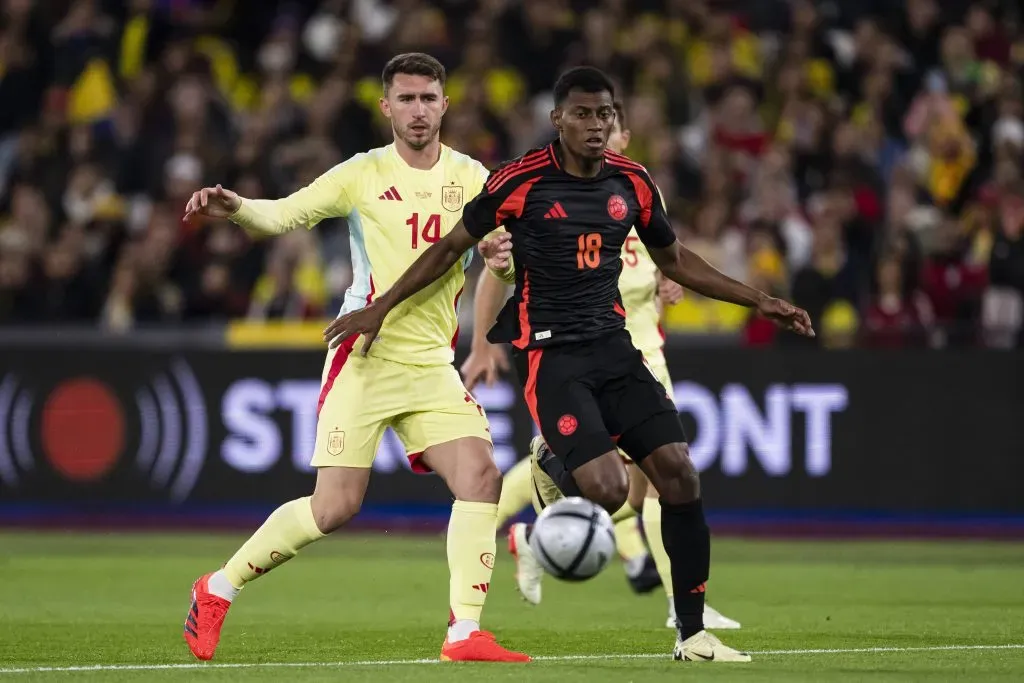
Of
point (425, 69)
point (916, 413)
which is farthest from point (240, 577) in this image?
point (916, 413)

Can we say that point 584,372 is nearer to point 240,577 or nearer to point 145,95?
point 240,577

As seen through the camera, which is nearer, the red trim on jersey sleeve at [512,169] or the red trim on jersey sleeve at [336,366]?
the red trim on jersey sleeve at [512,169]

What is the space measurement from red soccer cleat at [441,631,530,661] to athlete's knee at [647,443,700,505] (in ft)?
3.07

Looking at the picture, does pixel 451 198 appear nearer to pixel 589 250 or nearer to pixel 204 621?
pixel 589 250

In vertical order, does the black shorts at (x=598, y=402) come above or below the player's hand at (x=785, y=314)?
below

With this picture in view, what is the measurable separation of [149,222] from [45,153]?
1.64 meters

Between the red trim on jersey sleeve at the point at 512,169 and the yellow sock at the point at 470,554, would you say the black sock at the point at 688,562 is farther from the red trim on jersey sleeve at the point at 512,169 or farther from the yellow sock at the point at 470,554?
the red trim on jersey sleeve at the point at 512,169

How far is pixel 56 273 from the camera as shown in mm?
16609

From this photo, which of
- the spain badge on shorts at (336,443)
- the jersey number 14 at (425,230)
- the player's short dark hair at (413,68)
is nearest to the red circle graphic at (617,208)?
the jersey number 14 at (425,230)

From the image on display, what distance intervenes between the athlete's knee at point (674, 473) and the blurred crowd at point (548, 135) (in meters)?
7.98

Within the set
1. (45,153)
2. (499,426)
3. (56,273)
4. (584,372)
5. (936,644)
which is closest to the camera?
(584,372)

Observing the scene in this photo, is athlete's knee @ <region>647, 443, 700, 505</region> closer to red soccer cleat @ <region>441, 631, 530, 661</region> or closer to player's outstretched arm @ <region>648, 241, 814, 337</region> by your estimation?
player's outstretched arm @ <region>648, 241, 814, 337</region>

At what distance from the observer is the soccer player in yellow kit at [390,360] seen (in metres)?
8.20

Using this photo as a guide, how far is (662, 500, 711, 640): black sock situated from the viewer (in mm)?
7820
